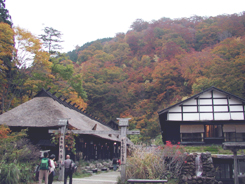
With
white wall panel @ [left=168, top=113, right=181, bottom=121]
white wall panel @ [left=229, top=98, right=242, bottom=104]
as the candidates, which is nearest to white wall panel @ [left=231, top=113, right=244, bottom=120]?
white wall panel @ [left=229, top=98, right=242, bottom=104]

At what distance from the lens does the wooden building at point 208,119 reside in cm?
2144

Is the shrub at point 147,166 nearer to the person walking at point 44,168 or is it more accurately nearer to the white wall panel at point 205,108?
the person walking at point 44,168

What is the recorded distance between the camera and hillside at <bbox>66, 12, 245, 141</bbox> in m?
39.9

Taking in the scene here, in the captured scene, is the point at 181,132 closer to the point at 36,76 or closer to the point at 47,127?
the point at 47,127

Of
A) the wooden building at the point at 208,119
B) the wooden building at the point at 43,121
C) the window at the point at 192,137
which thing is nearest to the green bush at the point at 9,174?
the wooden building at the point at 43,121

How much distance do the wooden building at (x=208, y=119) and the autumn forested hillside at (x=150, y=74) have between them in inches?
599

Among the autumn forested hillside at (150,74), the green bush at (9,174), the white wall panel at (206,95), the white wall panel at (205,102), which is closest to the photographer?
the green bush at (9,174)

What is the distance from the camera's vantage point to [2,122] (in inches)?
746

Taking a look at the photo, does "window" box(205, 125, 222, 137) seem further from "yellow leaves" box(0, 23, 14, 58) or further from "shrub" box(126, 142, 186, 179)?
"yellow leaves" box(0, 23, 14, 58)

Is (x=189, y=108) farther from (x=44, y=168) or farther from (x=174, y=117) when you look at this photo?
(x=44, y=168)

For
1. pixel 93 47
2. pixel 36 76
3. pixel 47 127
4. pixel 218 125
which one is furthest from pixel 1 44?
pixel 93 47

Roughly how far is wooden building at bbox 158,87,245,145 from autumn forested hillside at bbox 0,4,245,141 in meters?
15.2

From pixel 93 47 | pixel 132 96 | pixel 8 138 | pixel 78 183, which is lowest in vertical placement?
pixel 78 183

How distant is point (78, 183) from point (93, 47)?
62214 mm
